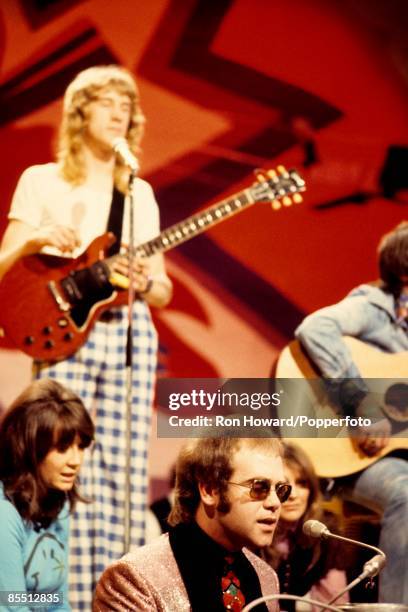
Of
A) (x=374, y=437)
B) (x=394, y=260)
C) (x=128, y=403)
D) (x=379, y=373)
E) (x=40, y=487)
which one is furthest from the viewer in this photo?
(x=394, y=260)

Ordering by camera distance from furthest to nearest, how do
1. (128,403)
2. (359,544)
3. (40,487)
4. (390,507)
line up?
(390,507) < (128,403) < (40,487) < (359,544)

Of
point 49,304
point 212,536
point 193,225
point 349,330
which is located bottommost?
point 212,536

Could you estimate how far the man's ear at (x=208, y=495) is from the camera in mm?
2379

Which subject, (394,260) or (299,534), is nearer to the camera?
(299,534)

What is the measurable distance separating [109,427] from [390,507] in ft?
3.80

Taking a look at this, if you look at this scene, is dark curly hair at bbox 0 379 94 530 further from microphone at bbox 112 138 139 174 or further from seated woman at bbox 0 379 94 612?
microphone at bbox 112 138 139 174

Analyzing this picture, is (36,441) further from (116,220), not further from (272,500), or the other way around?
(116,220)

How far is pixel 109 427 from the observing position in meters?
3.94

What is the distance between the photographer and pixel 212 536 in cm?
239

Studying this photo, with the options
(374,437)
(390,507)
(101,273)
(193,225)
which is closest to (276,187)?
(193,225)

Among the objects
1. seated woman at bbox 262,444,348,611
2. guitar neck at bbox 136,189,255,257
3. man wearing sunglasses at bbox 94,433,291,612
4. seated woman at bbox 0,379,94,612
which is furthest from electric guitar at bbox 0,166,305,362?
man wearing sunglasses at bbox 94,433,291,612

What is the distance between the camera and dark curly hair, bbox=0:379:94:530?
3.09 meters

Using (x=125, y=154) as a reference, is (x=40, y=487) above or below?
below

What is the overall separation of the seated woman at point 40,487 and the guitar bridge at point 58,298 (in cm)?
68
